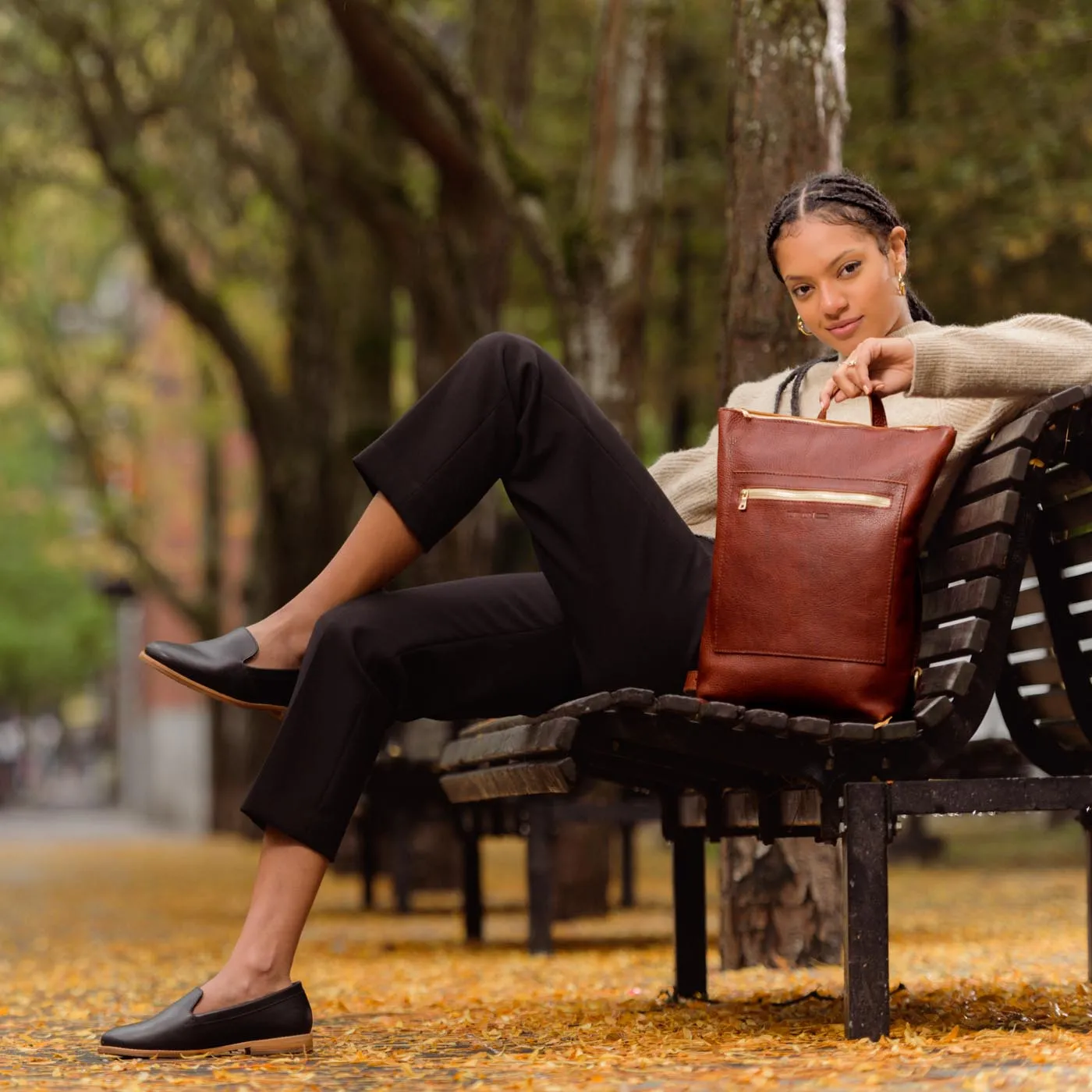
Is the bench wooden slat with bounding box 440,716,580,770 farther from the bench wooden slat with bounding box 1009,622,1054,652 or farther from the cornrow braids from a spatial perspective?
the bench wooden slat with bounding box 1009,622,1054,652

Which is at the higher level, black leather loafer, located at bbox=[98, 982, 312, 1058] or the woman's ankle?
the woman's ankle

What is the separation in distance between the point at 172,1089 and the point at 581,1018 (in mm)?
1422

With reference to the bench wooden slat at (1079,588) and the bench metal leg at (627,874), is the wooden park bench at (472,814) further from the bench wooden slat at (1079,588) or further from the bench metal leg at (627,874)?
the bench wooden slat at (1079,588)

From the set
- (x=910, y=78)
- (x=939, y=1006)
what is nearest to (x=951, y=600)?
(x=939, y=1006)

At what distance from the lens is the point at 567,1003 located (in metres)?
5.05

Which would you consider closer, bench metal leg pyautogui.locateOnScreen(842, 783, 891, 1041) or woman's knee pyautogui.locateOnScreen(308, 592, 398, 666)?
bench metal leg pyautogui.locateOnScreen(842, 783, 891, 1041)

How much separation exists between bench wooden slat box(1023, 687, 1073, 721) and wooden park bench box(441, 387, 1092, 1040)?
0.05m

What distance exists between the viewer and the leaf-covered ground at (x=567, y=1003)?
11.2 ft

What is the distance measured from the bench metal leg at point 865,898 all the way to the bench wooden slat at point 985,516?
0.52m

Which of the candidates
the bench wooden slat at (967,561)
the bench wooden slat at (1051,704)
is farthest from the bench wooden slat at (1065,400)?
the bench wooden slat at (1051,704)

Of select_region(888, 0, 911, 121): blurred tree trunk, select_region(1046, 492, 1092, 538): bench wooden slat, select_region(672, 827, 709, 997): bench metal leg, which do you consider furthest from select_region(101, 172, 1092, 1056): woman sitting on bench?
select_region(888, 0, 911, 121): blurred tree trunk

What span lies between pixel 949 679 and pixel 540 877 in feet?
13.1

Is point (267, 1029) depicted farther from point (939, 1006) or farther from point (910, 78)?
point (910, 78)

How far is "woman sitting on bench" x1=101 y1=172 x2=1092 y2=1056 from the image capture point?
3662mm
